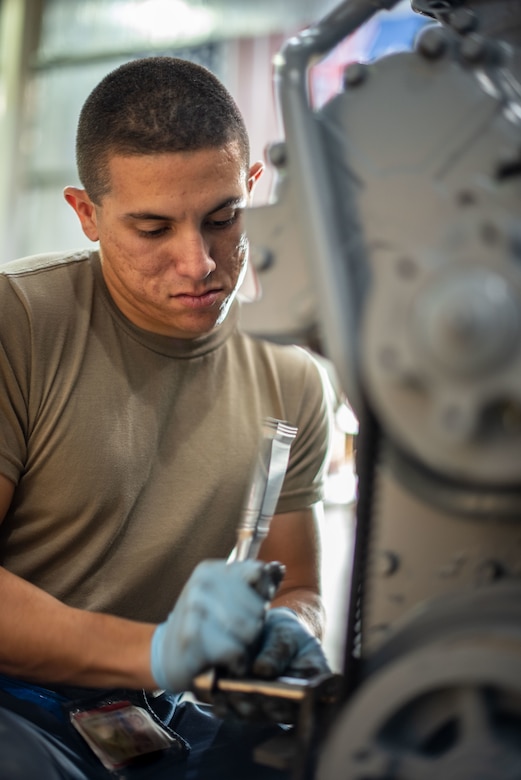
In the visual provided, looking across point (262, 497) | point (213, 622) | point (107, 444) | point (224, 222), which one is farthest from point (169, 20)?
point (213, 622)

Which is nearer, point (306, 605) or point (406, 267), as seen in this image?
point (406, 267)

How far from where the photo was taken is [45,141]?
15.3 ft

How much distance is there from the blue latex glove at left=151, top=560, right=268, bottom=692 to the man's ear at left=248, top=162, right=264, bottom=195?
69 centimetres

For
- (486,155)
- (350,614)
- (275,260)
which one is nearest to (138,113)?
(275,260)

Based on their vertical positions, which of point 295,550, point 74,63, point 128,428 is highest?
point 74,63

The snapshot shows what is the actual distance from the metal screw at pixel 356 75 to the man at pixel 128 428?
448 mm

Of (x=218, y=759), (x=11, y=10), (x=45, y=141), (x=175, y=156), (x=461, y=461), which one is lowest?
(x=218, y=759)

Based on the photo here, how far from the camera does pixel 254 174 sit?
1.46 m

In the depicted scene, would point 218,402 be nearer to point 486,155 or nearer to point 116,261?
point 116,261

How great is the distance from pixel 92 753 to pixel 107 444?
41 cm

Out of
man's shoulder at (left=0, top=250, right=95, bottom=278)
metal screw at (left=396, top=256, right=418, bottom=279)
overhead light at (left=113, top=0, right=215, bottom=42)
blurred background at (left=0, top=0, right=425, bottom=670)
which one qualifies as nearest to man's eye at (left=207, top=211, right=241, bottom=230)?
man's shoulder at (left=0, top=250, right=95, bottom=278)

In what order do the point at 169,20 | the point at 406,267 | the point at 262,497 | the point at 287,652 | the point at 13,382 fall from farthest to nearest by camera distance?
the point at 169,20 → the point at 13,382 → the point at 262,497 → the point at 287,652 → the point at 406,267

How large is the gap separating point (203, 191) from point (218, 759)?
0.74 meters

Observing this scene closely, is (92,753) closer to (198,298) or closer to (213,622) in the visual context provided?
(213,622)
